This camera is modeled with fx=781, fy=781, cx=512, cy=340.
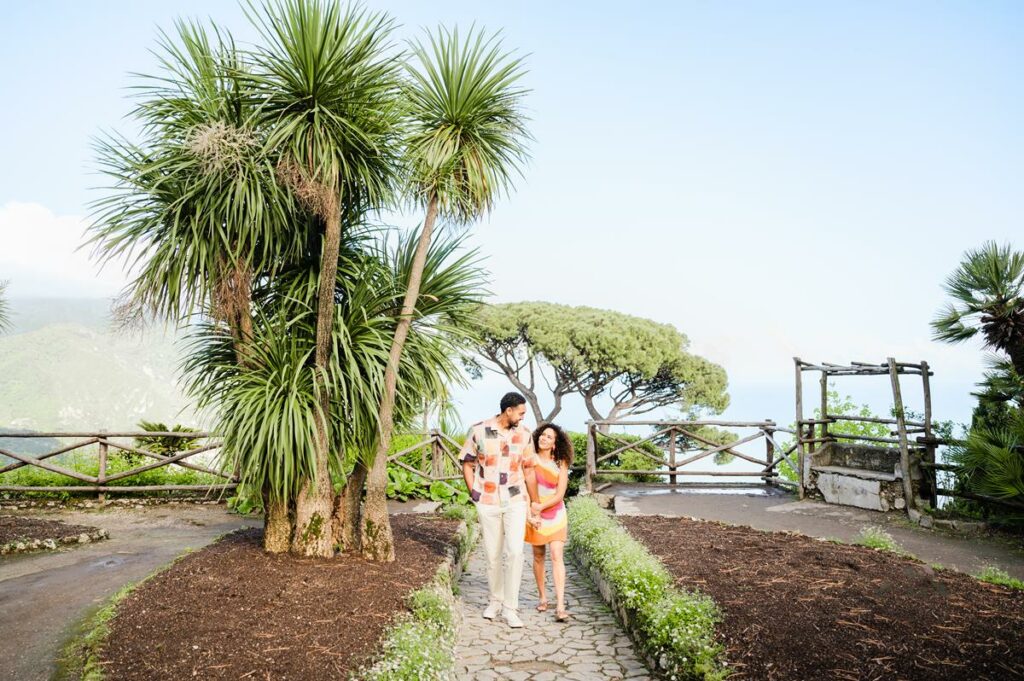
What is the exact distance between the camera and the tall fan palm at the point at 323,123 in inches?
249

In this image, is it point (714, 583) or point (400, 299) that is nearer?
point (714, 583)

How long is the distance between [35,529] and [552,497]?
6.49m

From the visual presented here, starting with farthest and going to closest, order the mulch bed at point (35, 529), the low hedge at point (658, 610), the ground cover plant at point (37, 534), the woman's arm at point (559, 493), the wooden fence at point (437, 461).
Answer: the wooden fence at point (437, 461) → the mulch bed at point (35, 529) → the ground cover plant at point (37, 534) → the woman's arm at point (559, 493) → the low hedge at point (658, 610)

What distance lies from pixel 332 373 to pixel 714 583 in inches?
136

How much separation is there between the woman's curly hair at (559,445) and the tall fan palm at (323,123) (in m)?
1.71

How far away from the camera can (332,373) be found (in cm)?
638

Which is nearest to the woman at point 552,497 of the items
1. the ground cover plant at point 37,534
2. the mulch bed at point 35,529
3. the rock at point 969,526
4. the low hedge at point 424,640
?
the low hedge at point 424,640

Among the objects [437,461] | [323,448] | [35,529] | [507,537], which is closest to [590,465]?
[437,461]

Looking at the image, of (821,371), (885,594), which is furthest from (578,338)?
(885,594)

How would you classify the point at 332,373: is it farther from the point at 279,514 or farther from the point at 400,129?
the point at 400,129

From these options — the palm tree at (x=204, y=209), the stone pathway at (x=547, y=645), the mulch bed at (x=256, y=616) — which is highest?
the palm tree at (x=204, y=209)

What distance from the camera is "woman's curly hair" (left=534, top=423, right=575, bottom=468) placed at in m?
6.29

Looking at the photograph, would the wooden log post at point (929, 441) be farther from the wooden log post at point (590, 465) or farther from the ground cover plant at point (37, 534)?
the ground cover plant at point (37, 534)

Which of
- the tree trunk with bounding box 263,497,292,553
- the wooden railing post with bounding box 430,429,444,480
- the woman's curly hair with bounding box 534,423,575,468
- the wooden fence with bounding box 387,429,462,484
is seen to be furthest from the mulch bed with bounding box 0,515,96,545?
the woman's curly hair with bounding box 534,423,575,468
